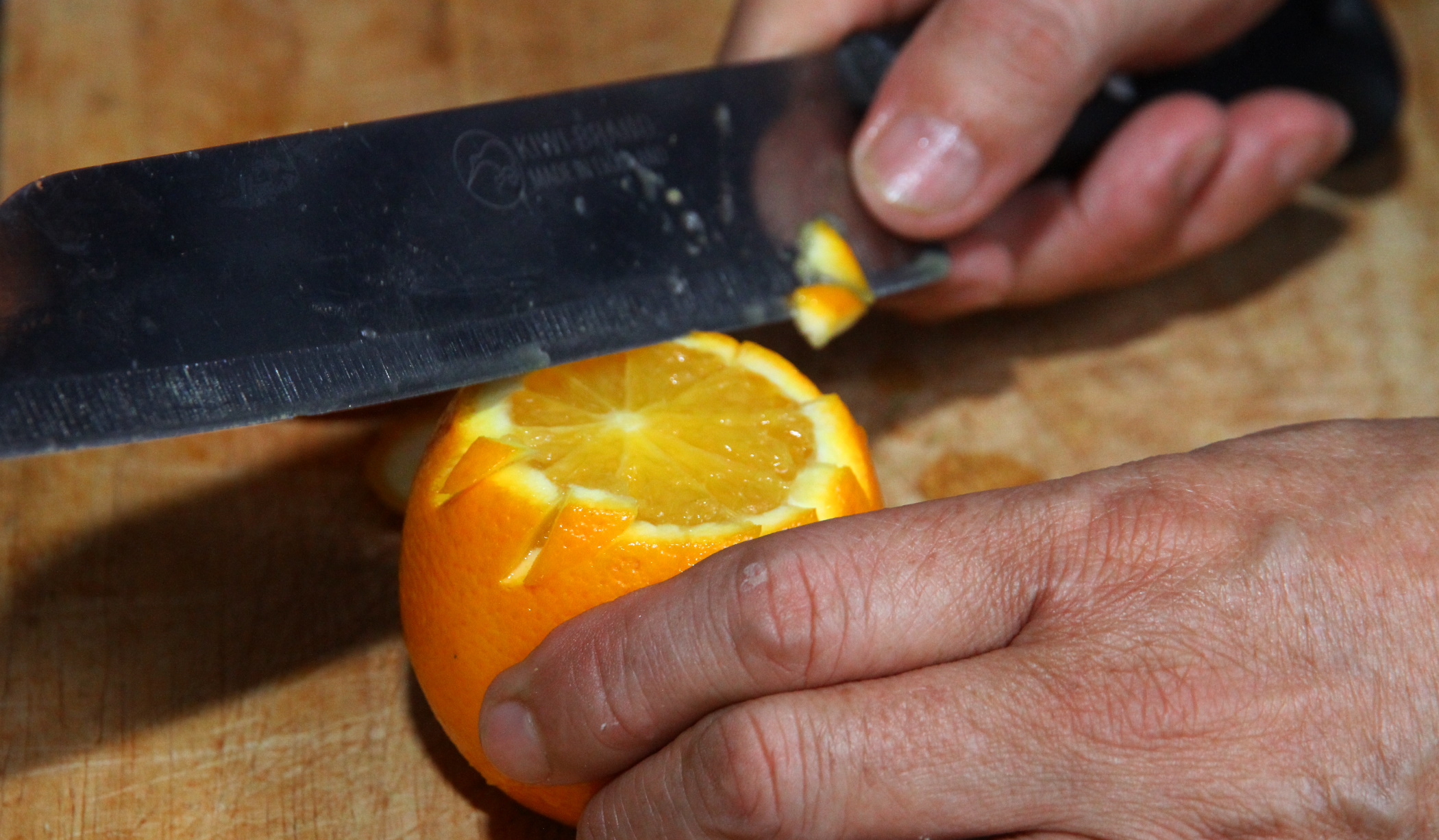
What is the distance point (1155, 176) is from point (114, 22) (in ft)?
7.40

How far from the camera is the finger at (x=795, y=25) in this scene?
2336 millimetres

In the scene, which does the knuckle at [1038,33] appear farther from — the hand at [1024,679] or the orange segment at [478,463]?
the orange segment at [478,463]

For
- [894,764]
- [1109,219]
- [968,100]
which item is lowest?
[894,764]

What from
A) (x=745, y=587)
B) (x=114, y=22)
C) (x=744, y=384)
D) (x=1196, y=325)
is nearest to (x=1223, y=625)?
Result: (x=745, y=587)

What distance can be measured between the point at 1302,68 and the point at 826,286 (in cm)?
133

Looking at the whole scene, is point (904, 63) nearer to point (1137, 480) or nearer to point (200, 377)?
point (1137, 480)

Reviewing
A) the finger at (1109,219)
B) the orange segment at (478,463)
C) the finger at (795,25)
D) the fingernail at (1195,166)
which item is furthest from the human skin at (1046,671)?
the finger at (795,25)

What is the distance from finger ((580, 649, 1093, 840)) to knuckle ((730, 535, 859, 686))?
0.03 meters

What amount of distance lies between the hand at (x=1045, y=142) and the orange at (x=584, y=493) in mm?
614

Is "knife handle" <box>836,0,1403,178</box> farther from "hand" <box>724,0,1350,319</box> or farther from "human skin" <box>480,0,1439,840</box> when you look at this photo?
"human skin" <box>480,0,1439,840</box>

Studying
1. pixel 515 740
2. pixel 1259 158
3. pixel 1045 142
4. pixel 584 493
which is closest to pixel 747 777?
pixel 515 740

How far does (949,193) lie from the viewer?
207cm

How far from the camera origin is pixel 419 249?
1.57m

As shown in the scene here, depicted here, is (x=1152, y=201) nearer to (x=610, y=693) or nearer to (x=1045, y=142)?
(x=1045, y=142)
